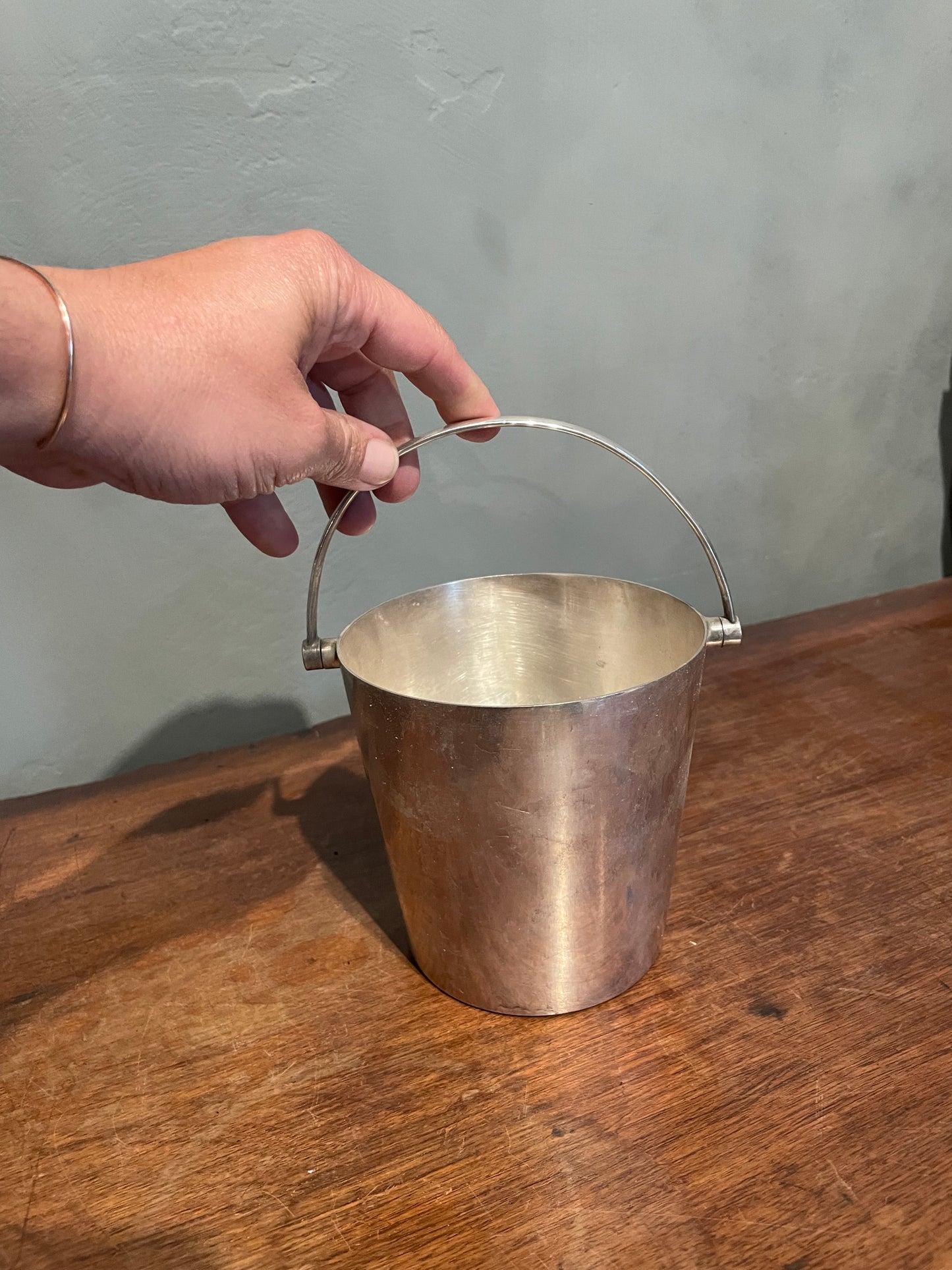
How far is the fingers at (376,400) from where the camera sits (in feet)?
2.38

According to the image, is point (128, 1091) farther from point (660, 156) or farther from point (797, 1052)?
point (660, 156)

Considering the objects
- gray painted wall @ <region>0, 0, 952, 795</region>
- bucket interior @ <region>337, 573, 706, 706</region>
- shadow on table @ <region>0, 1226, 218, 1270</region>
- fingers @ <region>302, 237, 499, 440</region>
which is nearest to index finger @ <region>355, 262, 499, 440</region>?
fingers @ <region>302, 237, 499, 440</region>

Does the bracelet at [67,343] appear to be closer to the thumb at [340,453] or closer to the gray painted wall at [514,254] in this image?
the thumb at [340,453]

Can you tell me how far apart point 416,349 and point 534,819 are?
1.11 ft

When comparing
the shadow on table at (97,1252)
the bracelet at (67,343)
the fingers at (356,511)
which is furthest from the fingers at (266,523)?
the shadow on table at (97,1252)

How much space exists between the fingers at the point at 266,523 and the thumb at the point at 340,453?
0.14 metres

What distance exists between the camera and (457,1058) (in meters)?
0.56

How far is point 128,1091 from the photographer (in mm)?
551

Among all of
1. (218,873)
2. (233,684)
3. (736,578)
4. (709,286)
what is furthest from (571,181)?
(218,873)

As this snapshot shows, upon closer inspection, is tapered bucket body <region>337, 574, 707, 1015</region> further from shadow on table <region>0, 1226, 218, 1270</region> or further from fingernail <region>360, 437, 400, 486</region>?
shadow on table <region>0, 1226, 218, 1270</region>

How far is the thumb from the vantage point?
1.70 feet

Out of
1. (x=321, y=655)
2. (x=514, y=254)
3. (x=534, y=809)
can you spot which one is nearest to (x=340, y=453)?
(x=321, y=655)

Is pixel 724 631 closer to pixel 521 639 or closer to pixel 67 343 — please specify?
pixel 521 639

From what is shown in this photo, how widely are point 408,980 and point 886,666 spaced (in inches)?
28.1
